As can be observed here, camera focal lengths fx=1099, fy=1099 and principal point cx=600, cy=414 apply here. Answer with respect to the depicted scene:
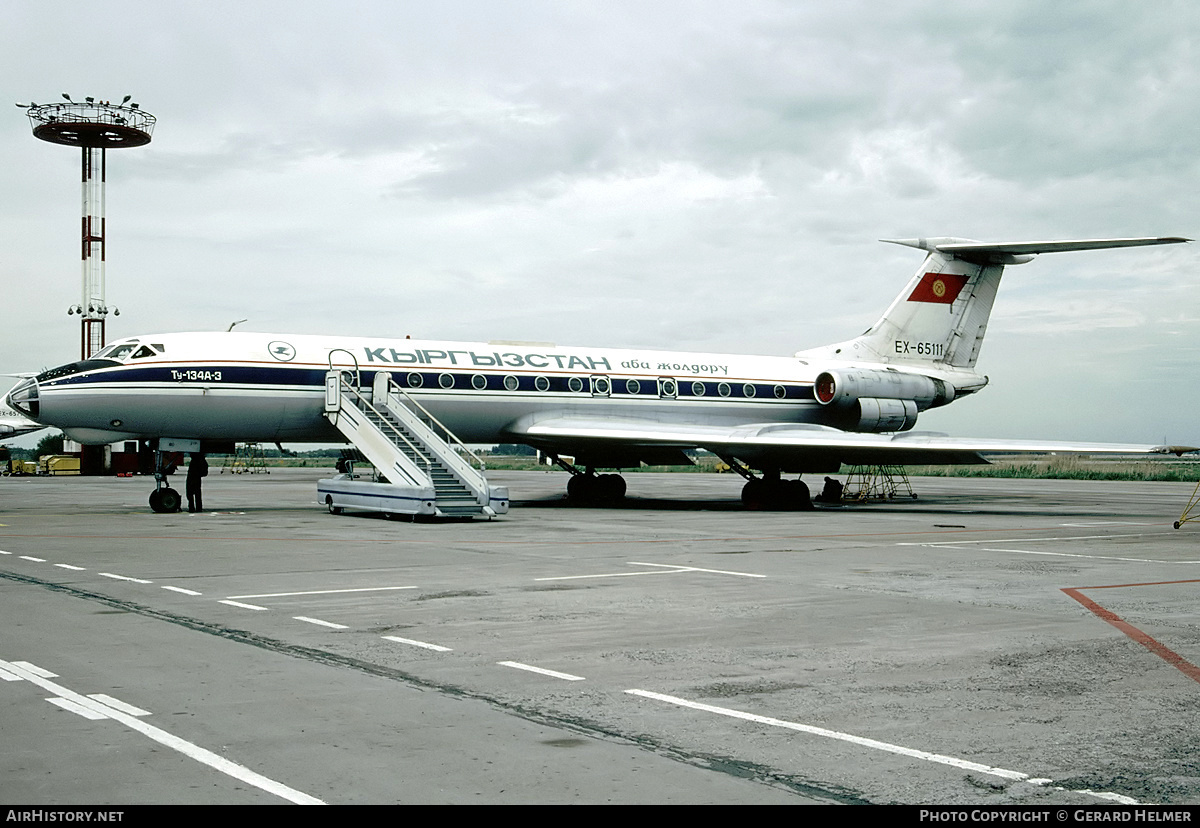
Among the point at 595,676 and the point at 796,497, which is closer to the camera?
the point at 595,676

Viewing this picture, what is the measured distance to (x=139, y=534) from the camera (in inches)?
693

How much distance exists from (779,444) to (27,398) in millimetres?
16354

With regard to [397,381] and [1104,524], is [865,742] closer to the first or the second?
[1104,524]

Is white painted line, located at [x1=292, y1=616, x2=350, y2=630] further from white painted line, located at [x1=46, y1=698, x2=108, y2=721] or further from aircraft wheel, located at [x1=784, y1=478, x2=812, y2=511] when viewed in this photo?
aircraft wheel, located at [x1=784, y1=478, x2=812, y2=511]

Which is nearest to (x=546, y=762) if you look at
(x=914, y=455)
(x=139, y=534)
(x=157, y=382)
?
(x=139, y=534)

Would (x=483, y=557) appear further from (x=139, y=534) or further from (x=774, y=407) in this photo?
(x=774, y=407)

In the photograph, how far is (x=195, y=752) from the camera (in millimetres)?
5102

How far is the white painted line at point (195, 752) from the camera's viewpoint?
14.9ft

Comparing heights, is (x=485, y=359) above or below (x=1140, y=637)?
above

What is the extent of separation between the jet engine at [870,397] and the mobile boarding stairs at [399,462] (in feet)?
34.5

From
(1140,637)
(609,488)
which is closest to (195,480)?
(609,488)

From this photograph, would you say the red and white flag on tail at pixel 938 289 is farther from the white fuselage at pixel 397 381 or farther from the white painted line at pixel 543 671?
the white painted line at pixel 543 671

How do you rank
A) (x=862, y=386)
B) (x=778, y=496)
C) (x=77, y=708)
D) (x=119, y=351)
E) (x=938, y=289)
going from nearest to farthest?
1. (x=77, y=708)
2. (x=119, y=351)
3. (x=778, y=496)
4. (x=862, y=386)
5. (x=938, y=289)

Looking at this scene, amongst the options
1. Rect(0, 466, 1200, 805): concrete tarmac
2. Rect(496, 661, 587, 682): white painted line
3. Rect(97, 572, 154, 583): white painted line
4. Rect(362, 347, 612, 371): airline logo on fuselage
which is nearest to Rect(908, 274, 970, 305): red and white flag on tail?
Rect(362, 347, 612, 371): airline logo on fuselage
